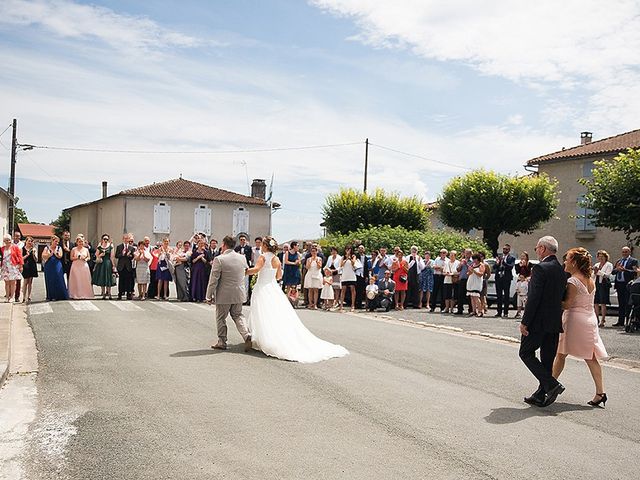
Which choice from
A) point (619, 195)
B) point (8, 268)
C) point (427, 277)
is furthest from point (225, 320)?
point (619, 195)

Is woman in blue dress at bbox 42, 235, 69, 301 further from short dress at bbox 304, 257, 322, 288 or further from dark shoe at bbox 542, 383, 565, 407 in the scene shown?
dark shoe at bbox 542, 383, 565, 407

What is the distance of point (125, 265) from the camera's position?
20750 mm

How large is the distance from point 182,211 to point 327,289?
41427 mm

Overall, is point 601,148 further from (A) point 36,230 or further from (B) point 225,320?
(A) point 36,230

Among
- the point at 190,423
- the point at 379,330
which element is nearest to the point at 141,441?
the point at 190,423

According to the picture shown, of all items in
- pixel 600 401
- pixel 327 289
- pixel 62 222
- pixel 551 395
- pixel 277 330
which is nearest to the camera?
pixel 551 395

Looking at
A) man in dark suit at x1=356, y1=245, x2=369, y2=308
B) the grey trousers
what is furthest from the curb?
the grey trousers

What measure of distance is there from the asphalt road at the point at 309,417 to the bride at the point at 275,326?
0.36 metres

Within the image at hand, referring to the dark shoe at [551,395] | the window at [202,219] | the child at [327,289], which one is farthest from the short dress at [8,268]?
the window at [202,219]

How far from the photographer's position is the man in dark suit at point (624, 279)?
17984 millimetres

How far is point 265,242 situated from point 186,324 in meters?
3.48

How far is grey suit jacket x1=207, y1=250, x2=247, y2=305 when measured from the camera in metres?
11.6

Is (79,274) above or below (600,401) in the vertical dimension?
above

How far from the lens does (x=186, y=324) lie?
1464cm
